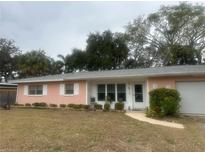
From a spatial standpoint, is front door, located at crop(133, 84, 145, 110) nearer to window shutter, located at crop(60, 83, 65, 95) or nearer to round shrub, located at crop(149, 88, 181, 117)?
round shrub, located at crop(149, 88, 181, 117)

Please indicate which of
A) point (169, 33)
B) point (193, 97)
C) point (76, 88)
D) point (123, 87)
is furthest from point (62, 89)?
point (169, 33)

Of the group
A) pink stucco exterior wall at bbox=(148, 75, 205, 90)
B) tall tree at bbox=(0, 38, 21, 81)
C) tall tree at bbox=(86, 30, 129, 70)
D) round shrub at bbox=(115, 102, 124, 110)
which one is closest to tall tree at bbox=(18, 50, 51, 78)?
tall tree at bbox=(0, 38, 21, 81)

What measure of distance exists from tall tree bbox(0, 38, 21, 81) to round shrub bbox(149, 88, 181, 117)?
3091 cm

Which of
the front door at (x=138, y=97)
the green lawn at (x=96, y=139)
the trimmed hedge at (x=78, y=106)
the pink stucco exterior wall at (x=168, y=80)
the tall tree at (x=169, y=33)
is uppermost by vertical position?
the tall tree at (x=169, y=33)

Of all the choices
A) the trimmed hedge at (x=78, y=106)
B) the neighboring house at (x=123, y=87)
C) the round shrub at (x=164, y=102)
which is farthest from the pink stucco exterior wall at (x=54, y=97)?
the round shrub at (x=164, y=102)

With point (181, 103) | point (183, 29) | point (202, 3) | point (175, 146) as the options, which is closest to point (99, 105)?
point (181, 103)

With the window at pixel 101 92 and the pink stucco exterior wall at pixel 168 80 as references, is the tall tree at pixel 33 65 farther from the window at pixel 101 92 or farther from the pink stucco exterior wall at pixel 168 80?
the pink stucco exterior wall at pixel 168 80

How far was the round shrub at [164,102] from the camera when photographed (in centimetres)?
1217

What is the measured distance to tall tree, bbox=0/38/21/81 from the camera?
37.6 m

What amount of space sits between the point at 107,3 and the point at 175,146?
7123 mm

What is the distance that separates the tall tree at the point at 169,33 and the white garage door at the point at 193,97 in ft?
56.1

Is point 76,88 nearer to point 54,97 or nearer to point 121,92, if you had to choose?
point 54,97

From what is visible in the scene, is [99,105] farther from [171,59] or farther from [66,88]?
[171,59]

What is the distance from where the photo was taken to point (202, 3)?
29.7m
